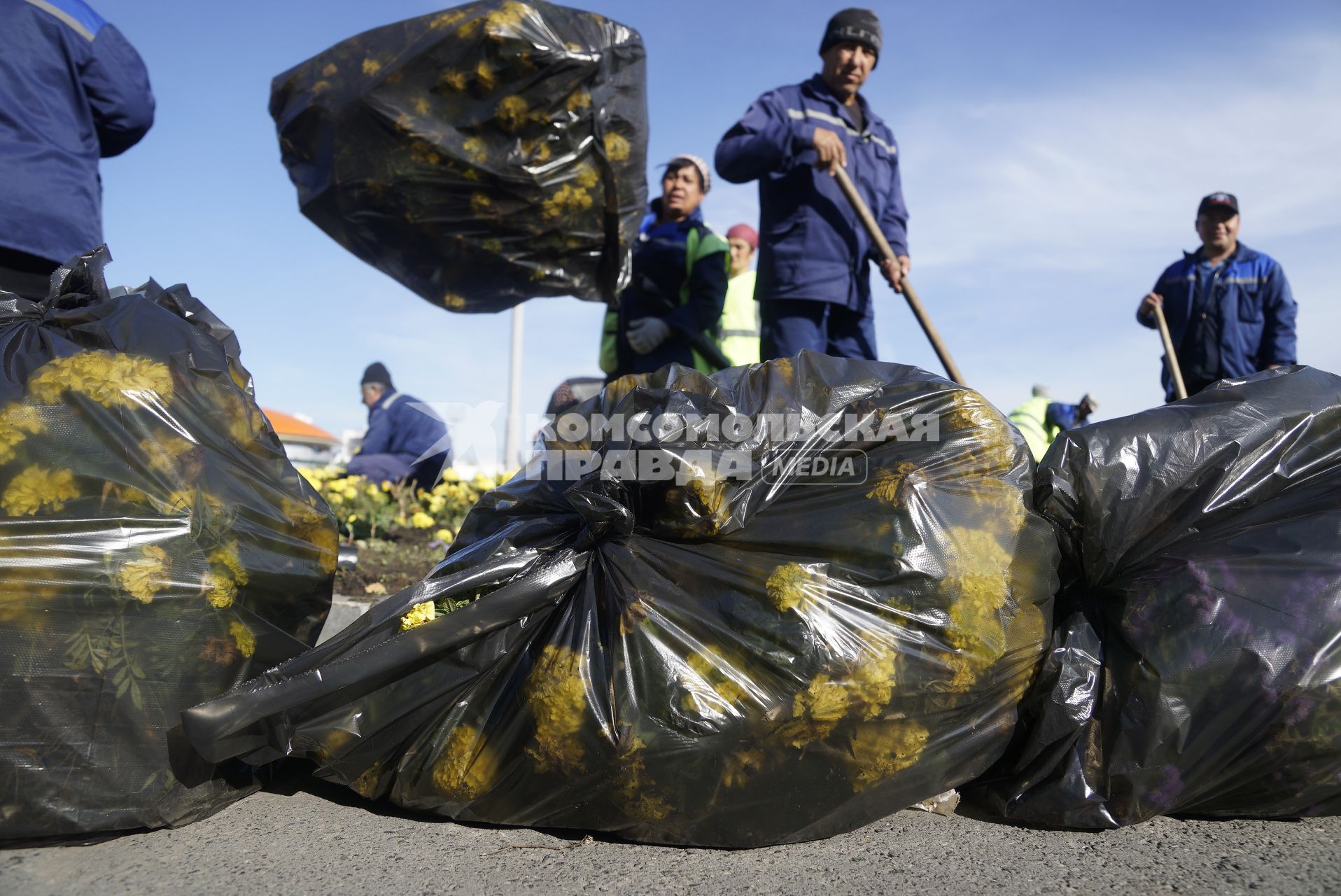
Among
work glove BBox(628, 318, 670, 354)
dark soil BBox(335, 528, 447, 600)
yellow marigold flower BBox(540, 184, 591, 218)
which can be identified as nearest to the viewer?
yellow marigold flower BBox(540, 184, 591, 218)

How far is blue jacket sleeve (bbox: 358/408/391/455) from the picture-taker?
5.74 meters

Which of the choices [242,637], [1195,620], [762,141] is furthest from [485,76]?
[1195,620]

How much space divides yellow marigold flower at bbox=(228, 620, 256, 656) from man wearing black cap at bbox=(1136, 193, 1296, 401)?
12.8 ft

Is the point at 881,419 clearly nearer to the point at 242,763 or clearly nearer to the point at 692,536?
the point at 692,536

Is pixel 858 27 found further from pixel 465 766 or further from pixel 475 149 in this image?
pixel 465 766

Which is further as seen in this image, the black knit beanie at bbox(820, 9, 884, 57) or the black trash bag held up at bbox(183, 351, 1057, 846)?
the black knit beanie at bbox(820, 9, 884, 57)

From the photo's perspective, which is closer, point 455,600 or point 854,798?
point 854,798

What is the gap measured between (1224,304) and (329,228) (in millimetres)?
3696

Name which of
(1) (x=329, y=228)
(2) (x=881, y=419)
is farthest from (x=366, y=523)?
(2) (x=881, y=419)

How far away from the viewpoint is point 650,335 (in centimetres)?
339

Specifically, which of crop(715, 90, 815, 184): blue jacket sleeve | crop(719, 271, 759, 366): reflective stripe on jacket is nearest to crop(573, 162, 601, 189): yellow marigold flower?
crop(715, 90, 815, 184): blue jacket sleeve

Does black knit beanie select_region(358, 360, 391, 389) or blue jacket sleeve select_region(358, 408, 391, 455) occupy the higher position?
black knit beanie select_region(358, 360, 391, 389)

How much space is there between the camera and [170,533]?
4.77ft

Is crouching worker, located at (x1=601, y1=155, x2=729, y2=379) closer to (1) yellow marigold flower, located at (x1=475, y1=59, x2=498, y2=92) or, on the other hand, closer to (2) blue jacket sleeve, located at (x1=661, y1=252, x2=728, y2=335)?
(2) blue jacket sleeve, located at (x1=661, y1=252, x2=728, y2=335)
